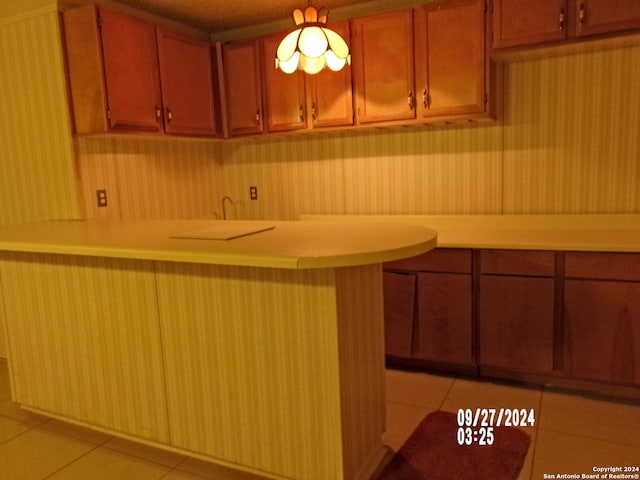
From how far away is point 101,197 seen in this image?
316 centimetres

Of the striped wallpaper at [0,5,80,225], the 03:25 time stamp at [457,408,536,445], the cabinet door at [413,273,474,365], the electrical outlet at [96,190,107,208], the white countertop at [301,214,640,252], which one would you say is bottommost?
the 03:25 time stamp at [457,408,536,445]

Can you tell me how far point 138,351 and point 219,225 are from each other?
2.24ft

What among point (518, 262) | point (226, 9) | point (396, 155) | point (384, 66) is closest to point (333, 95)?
point (384, 66)

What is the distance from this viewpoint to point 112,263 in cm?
212

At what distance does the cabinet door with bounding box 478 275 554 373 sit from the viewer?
103 inches

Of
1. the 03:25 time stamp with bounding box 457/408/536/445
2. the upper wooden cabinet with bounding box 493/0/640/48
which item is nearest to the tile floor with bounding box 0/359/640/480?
the 03:25 time stamp with bounding box 457/408/536/445

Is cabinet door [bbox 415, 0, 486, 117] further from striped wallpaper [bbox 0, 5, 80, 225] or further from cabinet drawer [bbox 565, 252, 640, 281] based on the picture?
striped wallpaper [bbox 0, 5, 80, 225]

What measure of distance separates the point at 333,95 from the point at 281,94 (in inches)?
16.1

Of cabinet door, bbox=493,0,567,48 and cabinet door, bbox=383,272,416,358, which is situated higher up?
cabinet door, bbox=493,0,567,48

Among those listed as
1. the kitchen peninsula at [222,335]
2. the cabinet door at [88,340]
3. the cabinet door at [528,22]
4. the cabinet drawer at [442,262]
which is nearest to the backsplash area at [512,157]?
the cabinet door at [528,22]

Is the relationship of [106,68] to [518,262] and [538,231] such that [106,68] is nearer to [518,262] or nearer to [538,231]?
[518,262]

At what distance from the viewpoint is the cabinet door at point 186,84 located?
3186 millimetres

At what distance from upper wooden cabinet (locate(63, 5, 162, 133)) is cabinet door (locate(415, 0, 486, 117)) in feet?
5.53

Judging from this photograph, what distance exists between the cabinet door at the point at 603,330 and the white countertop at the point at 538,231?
0.66ft
